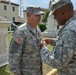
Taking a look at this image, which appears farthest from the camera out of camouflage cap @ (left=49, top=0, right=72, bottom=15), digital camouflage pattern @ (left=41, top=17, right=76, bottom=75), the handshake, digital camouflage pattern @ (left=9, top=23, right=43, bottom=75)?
digital camouflage pattern @ (left=9, top=23, right=43, bottom=75)

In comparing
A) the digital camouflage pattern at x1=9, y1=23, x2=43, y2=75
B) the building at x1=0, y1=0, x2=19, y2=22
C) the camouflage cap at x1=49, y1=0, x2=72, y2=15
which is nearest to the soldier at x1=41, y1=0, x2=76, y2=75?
the camouflage cap at x1=49, y1=0, x2=72, y2=15

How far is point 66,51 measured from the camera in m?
2.22

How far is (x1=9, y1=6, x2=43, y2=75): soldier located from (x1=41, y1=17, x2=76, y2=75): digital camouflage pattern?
0.76 meters

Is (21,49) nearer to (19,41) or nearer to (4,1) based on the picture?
(19,41)

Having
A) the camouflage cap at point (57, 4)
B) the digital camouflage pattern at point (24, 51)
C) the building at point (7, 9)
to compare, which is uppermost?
the building at point (7, 9)

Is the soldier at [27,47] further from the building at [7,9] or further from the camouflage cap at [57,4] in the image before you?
the building at [7,9]

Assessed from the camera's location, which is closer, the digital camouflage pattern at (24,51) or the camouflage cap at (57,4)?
the camouflage cap at (57,4)

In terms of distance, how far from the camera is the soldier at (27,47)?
3098mm

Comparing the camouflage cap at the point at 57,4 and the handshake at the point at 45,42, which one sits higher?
the camouflage cap at the point at 57,4

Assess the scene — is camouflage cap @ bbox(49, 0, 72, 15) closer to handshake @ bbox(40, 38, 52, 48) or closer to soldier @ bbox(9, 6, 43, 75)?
handshake @ bbox(40, 38, 52, 48)

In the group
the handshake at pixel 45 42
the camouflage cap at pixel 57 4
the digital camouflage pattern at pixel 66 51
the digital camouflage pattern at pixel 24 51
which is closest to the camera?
the digital camouflage pattern at pixel 66 51

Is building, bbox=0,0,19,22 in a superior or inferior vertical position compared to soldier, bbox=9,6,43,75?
superior

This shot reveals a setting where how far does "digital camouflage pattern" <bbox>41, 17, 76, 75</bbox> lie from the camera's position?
2.22m

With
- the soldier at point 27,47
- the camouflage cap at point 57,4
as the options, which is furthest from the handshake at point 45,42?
the camouflage cap at point 57,4
